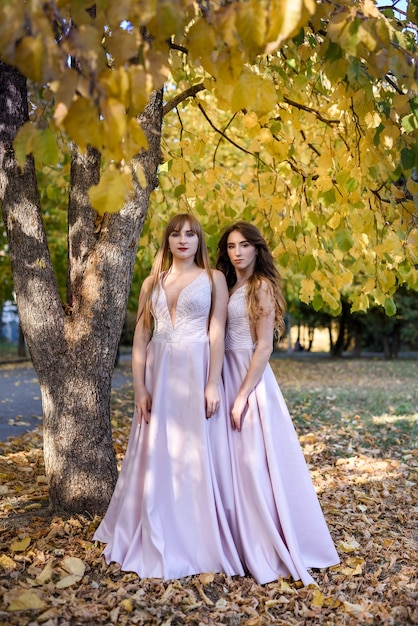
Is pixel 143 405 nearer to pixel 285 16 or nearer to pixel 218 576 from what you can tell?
pixel 218 576

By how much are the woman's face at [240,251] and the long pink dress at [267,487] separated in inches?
6.8

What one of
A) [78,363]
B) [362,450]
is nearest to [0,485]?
[78,363]

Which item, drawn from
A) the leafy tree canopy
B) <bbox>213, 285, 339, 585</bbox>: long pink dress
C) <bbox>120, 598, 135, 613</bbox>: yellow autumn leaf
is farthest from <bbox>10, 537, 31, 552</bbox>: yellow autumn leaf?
the leafy tree canopy

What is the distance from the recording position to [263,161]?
5121mm

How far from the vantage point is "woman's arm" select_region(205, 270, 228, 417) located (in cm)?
343

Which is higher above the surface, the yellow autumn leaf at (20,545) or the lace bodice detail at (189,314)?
the lace bodice detail at (189,314)

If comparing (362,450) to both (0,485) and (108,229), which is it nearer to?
(0,485)

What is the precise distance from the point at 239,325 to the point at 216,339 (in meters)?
0.23

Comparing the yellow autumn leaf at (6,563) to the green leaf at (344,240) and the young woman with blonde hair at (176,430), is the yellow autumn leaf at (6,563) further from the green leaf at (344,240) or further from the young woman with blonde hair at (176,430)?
the green leaf at (344,240)

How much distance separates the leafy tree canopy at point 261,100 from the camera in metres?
1.84

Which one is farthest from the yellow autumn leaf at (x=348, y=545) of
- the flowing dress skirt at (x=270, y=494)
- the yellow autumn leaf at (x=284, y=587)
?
the yellow autumn leaf at (x=284, y=587)

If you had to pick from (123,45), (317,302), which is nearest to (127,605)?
(123,45)

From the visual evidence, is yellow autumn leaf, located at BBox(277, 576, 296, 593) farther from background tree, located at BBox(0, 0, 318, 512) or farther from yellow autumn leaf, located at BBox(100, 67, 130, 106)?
yellow autumn leaf, located at BBox(100, 67, 130, 106)

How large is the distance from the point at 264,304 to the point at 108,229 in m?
1.08
